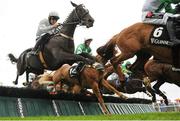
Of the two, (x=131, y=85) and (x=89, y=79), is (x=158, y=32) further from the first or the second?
(x=131, y=85)

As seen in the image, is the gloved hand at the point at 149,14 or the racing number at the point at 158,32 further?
the gloved hand at the point at 149,14

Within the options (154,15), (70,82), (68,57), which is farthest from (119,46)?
(70,82)

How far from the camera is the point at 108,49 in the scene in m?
10.1

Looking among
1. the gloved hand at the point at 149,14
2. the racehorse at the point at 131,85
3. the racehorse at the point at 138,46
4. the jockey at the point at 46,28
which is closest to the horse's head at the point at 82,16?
the jockey at the point at 46,28

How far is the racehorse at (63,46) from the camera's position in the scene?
1249cm

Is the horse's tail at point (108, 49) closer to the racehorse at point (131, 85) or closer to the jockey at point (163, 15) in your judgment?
the jockey at point (163, 15)

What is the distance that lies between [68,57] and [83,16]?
51.3 inches

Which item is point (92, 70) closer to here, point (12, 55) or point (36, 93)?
point (36, 93)

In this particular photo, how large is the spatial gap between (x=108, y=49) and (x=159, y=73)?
320 cm

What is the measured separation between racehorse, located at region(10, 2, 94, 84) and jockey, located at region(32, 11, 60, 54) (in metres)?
0.15

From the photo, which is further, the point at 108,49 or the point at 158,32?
the point at 108,49

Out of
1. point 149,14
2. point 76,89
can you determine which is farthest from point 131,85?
point 149,14

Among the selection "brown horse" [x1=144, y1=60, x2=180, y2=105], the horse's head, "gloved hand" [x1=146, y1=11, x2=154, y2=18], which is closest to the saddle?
"gloved hand" [x1=146, y1=11, x2=154, y2=18]

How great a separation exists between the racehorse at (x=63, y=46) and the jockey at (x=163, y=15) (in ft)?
9.62
